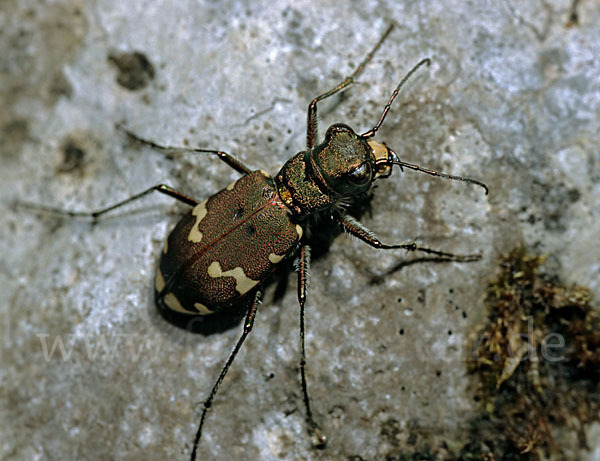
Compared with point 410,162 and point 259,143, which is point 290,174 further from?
point 410,162

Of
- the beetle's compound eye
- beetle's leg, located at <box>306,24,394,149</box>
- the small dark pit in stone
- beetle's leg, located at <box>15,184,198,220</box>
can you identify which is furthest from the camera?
the small dark pit in stone

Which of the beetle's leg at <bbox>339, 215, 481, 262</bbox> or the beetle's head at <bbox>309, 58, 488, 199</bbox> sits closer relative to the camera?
the beetle's head at <bbox>309, 58, 488, 199</bbox>

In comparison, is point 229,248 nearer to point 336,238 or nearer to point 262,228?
point 262,228

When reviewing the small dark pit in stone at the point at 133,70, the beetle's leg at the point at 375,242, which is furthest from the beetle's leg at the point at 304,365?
the small dark pit in stone at the point at 133,70

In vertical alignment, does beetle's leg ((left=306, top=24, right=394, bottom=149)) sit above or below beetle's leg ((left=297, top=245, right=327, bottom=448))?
above

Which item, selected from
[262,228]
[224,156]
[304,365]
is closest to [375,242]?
[262,228]

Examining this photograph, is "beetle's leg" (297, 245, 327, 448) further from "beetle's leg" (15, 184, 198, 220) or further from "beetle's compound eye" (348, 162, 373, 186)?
"beetle's leg" (15, 184, 198, 220)

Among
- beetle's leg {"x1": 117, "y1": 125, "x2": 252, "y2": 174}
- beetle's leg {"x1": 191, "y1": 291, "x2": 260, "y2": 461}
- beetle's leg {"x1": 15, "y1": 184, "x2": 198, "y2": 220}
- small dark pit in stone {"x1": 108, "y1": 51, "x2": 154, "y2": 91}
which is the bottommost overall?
beetle's leg {"x1": 191, "y1": 291, "x2": 260, "y2": 461}

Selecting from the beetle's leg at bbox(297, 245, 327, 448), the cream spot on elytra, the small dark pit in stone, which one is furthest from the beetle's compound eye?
the small dark pit in stone

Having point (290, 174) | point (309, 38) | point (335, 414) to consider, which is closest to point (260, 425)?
point (335, 414)
